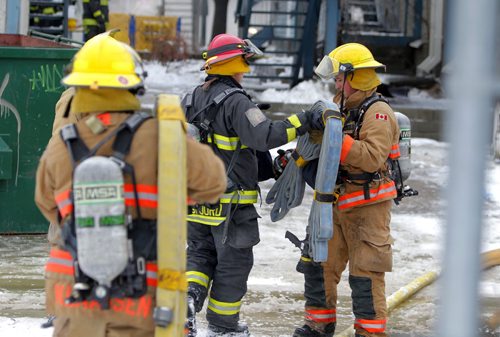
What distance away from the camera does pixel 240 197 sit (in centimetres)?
517

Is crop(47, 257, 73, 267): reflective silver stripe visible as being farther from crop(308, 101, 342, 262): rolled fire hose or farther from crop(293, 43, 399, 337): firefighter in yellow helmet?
crop(293, 43, 399, 337): firefighter in yellow helmet

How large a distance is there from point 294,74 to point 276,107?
2251 millimetres

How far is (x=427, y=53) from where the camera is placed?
63.8ft

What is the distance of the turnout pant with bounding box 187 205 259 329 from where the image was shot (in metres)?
5.17

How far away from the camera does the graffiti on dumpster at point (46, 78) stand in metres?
7.57

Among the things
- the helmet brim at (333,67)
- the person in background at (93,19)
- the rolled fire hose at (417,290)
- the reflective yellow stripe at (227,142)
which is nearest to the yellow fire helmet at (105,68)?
the reflective yellow stripe at (227,142)

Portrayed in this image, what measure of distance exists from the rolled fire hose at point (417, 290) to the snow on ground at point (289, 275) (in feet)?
0.20

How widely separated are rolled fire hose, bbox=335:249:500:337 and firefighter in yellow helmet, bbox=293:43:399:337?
1.36 ft

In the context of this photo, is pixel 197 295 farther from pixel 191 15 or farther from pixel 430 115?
pixel 191 15

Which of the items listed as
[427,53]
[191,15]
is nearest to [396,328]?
[427,53]

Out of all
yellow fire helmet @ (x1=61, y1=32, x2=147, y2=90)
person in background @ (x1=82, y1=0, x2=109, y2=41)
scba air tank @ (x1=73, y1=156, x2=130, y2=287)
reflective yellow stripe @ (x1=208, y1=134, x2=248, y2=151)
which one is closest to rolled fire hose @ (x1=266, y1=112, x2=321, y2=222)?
reflective yellow stripe @ (x1=208, y1=134, x2=248, y2=151)

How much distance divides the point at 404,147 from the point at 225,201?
1.10m

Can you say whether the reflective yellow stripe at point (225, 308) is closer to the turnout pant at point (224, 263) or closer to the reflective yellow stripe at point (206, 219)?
the turnout pant at point (224, 263)

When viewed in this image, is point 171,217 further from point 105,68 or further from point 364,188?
point 364,188
